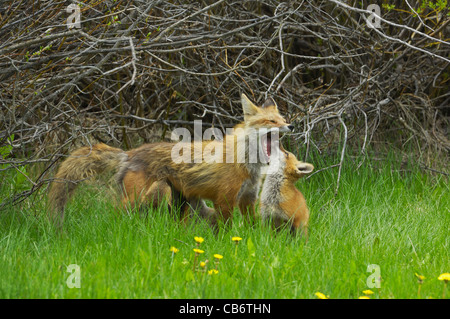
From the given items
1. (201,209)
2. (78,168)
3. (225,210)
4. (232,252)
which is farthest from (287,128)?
(78,168)

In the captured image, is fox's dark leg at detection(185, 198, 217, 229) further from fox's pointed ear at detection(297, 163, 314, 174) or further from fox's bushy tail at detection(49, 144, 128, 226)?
fox's pointed ear at detection(297, 163, 314, 174)

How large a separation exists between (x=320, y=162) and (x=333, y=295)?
11.8 feet

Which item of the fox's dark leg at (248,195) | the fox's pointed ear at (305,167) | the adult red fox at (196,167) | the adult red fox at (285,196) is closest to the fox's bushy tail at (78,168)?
the adult red fox at (196,167)

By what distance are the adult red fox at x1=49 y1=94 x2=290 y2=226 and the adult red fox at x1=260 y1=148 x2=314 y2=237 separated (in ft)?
1.26

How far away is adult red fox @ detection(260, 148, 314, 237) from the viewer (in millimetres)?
5574

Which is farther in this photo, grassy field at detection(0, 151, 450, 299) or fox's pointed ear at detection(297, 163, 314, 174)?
fox's pointed ear at detection(297, 163, 314, 174)

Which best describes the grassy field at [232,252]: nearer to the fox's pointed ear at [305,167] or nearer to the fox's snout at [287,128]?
the fox's pointed ear at [305,167]

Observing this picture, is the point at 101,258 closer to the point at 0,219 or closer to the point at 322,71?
the point at 0,219

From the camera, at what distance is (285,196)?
18.5ft

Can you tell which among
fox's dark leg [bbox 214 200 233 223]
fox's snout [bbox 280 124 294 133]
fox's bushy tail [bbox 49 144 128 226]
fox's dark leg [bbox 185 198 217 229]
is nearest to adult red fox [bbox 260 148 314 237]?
fox's snout [bbox 280 124 294 133]

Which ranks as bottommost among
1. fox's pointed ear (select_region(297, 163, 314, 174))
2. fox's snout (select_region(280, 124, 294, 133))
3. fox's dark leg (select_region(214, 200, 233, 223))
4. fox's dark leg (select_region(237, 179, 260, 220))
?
fox's dark leg (select_region(214, 200, 233, 223))

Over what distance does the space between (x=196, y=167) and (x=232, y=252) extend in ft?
5.76

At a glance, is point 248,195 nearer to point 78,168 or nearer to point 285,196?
point 285,196

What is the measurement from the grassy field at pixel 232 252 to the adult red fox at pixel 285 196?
0.16m
